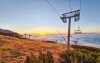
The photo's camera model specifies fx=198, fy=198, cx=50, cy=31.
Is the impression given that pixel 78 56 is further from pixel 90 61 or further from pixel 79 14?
pixel 79 14

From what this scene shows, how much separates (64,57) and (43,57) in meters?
4.04

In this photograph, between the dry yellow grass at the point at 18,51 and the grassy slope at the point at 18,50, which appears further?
the grassy slope at the point at 18,50

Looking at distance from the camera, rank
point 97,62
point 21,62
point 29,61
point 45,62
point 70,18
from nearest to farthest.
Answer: point 29,61 < point 45,62 < point 97,62 < point 21,62 < point 70,18

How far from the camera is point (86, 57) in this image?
16.6 m

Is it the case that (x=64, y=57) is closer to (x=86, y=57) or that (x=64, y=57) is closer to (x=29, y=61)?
(x=86, y=57)

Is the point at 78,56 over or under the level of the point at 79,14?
under

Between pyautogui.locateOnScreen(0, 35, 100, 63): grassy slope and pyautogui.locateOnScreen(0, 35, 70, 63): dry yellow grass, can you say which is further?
pyautogui.locateOnScreen(0, 35, 100, 63): grassy slope

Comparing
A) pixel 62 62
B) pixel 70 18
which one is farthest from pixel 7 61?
pixel 70 18

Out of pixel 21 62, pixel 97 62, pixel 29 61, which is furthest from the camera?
pixel 21 62

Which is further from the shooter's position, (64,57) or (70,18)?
(70,18)

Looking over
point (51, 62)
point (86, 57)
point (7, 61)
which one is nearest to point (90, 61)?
point (86, 57)

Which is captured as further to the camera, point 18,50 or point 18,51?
point 18,50

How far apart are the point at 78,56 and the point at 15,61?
6.07 metres

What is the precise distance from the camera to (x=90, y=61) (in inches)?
647
